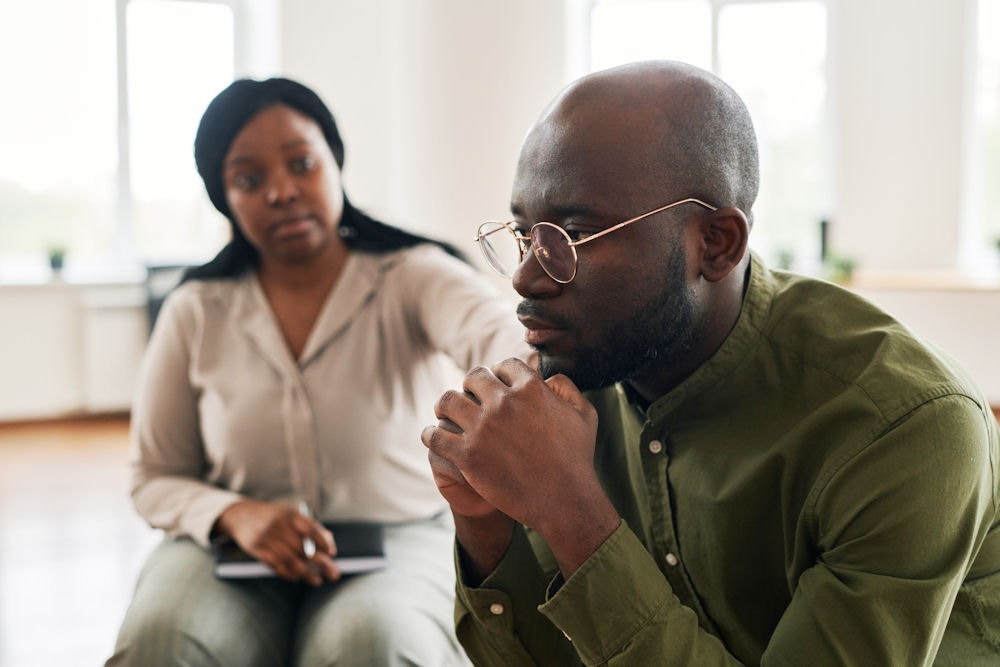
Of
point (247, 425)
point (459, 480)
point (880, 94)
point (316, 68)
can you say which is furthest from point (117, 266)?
point (459, 480)

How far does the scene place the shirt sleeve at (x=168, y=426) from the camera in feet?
6.57

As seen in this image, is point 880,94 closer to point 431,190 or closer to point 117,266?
point 431,190

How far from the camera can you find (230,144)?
2.04m

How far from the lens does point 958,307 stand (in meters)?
6.07

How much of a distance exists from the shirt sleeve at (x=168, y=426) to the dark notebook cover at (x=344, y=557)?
187 mm

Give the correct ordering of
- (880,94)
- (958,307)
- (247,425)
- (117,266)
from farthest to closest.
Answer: (117,266) < (880,94) < (958,307) < (247,425)

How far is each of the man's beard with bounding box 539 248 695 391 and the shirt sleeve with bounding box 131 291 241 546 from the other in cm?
110

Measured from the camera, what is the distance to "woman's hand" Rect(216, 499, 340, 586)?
177 cm

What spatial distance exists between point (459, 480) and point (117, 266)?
686cm

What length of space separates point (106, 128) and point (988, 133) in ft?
20.1

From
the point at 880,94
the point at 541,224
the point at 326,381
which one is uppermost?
the point at 880,94

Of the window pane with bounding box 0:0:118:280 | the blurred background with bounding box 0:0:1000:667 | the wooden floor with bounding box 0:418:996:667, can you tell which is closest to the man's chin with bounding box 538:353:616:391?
the wooden floor with bounding box 0:418:996:667

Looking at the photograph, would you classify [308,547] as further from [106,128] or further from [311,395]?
[106,128]

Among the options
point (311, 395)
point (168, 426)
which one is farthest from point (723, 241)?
point (168, 426)
